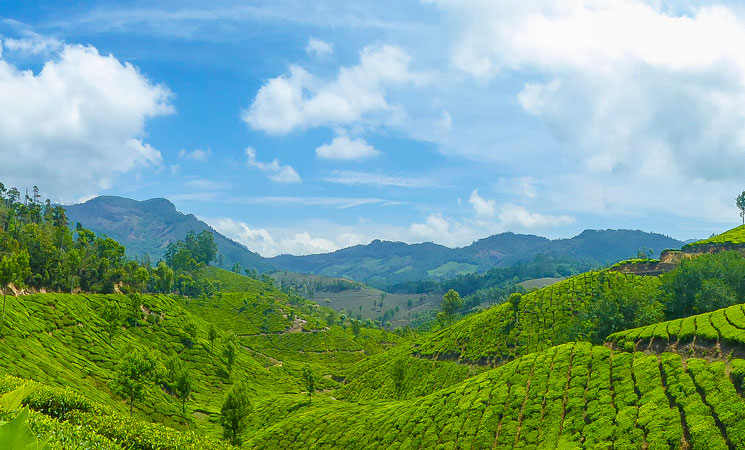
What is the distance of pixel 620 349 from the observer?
6116 centimetres

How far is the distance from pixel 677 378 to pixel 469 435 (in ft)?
84.2

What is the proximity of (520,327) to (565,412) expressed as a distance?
66.3 metres

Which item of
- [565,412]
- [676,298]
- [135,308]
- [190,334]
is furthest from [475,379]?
[190,334]

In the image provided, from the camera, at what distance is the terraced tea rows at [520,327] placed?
354ft

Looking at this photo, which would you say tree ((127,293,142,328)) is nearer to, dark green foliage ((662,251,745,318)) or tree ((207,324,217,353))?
tree ((207,324,217,353))

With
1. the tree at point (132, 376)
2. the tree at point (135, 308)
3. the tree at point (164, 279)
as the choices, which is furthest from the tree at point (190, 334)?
the tree at point (132, 376)

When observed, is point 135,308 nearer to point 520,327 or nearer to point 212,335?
point 212,335

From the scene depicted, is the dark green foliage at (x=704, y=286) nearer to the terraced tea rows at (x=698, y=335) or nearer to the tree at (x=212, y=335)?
the terraced tea rows at (x=698, y=335)

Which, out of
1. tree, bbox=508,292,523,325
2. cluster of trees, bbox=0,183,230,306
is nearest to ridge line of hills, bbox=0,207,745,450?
tree, bbox=508,292,523,325

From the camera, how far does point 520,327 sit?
116 meters

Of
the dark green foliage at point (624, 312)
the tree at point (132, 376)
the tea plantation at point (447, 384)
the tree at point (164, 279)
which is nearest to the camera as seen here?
the tea plantation at point (447, 384)

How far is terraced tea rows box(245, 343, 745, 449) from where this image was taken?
40875 mm

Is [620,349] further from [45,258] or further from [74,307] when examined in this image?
[45,258]

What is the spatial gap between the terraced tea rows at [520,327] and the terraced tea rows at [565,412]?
42.5 metres
